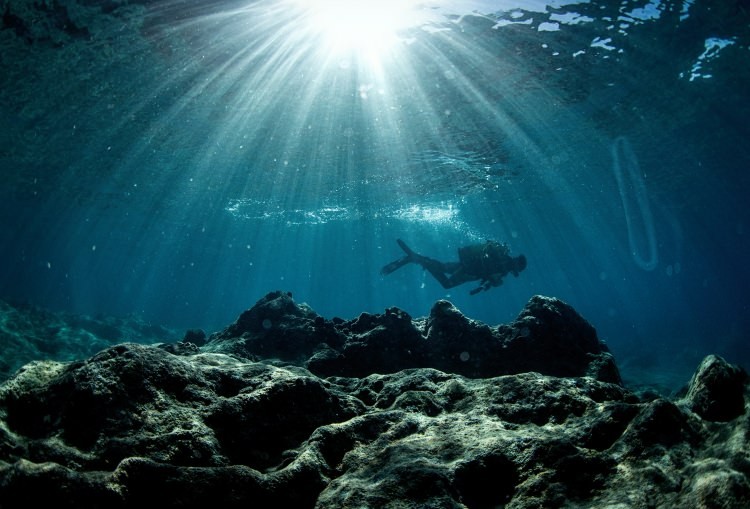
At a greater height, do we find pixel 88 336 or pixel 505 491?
pixel 505 491

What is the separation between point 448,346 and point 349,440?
13.0ft

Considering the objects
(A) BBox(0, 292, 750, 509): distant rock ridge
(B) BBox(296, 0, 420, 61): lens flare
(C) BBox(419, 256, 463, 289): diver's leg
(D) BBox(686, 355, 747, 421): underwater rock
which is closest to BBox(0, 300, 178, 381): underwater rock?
(A) BBox(0, 292, 750, 509): distant rock ridge

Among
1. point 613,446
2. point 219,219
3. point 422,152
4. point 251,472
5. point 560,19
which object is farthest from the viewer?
point 219,219

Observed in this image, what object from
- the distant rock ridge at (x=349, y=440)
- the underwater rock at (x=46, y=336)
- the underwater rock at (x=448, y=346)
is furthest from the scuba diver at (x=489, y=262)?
the underwater rock at (x=46, y=336)

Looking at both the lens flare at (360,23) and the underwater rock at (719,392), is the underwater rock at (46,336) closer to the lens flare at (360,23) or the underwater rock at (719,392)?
the lens flare at (360,23)

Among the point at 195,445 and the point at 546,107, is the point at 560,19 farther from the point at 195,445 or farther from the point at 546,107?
the point at 195,445

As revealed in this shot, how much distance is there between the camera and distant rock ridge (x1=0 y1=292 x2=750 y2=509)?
6.97 feet

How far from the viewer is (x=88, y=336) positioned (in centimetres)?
2180

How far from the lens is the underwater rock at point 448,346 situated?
6395mm

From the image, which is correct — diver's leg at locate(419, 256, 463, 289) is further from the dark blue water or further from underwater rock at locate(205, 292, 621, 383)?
underwater rock at locate(205, 292, 621, 383)

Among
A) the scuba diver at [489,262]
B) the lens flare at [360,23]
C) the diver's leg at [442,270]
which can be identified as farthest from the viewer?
the diver's leg at [442,270]

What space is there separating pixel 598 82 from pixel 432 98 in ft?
22.9

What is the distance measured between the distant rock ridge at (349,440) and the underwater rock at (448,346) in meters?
2.19

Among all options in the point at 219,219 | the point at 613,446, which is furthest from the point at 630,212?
the point at 613,446
